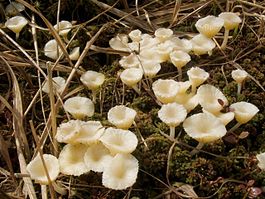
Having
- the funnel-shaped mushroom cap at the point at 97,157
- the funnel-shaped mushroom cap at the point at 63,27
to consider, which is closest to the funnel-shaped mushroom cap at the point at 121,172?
the funnel-shaped mushroom cap at the point at 97,157

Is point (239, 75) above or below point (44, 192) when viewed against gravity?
above

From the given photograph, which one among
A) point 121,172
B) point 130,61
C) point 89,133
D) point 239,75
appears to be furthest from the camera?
point 130,61


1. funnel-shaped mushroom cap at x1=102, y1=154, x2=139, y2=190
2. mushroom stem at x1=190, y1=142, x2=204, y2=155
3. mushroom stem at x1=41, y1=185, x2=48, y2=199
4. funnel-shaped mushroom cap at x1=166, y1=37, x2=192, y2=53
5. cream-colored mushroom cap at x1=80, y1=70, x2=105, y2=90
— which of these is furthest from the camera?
funnel-shaped mushroom cap at x1=166, y1=37, x2=192, y2=53

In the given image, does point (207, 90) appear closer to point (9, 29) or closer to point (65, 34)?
point (65, 34)

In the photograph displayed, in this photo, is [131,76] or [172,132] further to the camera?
[131,76]

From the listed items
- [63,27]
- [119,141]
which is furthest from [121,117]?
[63,27]

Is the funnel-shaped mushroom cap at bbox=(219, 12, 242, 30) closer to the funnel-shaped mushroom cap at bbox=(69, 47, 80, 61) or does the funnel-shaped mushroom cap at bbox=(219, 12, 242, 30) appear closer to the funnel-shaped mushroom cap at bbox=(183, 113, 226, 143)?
the funnel-shaped mushroom cap at bbox=(183, 113, 226, 143)

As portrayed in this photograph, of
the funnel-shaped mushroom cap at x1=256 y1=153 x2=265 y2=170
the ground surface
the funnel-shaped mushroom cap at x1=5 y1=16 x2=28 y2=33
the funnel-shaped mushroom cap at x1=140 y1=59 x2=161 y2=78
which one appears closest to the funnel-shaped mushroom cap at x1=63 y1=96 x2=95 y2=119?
the ground surface

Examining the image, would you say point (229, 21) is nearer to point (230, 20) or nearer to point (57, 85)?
point (230, 20)
